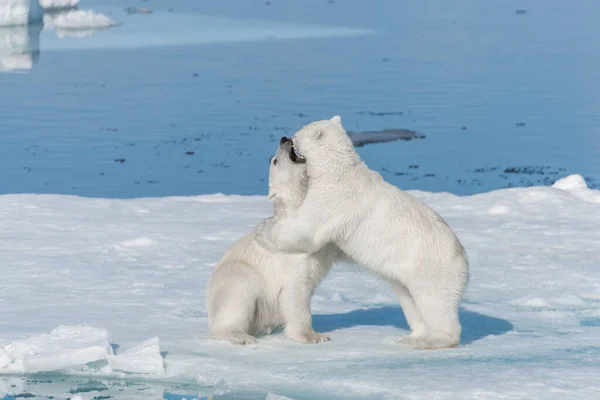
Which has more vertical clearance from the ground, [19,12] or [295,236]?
[19,12]

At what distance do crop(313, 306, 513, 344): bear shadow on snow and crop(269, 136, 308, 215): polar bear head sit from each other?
0.71 m

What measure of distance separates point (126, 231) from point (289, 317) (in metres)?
3.10

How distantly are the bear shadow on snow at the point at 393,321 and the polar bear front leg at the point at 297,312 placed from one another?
0.36 m

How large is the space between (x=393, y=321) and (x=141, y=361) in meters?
1.61

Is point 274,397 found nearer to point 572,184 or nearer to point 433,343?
point 433,343

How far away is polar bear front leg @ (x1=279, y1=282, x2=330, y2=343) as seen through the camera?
4598mm

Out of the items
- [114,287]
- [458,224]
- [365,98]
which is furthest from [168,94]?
[114,287]

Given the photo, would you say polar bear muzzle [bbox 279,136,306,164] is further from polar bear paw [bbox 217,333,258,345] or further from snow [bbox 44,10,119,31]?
snow [bbox 44,10,119,31]

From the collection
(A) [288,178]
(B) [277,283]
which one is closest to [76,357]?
(B) [277,283]

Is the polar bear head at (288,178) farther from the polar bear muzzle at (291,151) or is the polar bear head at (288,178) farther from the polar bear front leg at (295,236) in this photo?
the polar bear front leg at (295,236)

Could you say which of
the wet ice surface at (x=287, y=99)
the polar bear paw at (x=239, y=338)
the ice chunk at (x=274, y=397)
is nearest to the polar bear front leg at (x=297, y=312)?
the polar bear paw at (x=239, y=338)

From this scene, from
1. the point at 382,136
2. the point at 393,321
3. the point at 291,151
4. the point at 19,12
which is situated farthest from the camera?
the point at 19,12

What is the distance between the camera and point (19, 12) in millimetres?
26781

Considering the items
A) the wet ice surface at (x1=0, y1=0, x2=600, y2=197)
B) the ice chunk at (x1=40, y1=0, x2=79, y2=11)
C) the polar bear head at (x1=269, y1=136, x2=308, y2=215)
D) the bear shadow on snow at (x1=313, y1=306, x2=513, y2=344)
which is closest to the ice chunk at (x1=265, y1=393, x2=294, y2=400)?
the polar bear head at (x1=269, y1=136, x2=308, y2=215)
